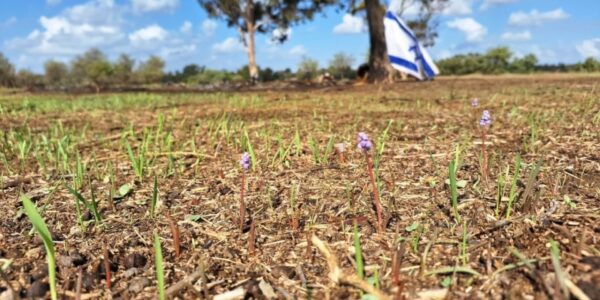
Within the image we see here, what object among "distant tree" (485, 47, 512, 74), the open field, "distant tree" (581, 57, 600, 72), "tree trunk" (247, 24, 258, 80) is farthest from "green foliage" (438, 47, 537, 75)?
the open field

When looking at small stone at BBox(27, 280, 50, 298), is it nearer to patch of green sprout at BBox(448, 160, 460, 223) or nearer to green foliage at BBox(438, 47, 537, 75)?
patch of green sprout at BBox(448, 160, 460, 223)

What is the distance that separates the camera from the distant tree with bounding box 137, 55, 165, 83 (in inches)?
1879

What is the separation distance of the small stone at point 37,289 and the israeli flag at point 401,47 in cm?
882

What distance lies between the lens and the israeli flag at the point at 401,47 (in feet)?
31.7

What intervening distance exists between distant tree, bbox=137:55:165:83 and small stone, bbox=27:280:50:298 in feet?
156

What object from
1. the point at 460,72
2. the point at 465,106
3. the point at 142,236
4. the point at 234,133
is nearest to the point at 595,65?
the point at 460,72

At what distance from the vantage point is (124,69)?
5006cm

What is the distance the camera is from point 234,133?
158 inches

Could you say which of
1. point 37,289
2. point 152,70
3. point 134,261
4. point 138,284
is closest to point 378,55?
point 134,261

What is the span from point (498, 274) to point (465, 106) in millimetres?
4735

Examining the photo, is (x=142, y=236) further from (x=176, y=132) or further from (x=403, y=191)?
(x=176, y=132)

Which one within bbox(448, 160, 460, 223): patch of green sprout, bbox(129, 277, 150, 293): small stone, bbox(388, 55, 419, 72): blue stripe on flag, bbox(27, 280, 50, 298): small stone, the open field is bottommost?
bbox(129, 277, 150, 293): small stone

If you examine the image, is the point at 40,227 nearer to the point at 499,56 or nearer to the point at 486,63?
the point at 486,63

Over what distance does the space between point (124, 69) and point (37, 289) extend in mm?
52601
